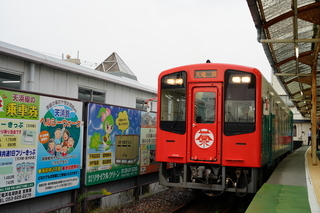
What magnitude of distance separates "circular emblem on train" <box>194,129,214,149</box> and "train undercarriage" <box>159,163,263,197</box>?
0.43 m

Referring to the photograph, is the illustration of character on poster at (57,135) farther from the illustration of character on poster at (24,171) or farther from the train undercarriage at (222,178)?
the train undercarriage at (222,178)

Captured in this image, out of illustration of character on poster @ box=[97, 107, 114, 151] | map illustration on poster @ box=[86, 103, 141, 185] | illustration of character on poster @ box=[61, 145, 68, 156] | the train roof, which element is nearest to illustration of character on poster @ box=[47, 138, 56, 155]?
illustration of character on poster @ box=[61, 145, 68, 156]

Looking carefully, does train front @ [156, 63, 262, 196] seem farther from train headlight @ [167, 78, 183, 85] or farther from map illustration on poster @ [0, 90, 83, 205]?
map illustration on poster @ [0, 90, 83, 205]

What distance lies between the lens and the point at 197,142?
7.50 meters

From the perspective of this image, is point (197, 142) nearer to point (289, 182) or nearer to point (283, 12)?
point (289, 182)

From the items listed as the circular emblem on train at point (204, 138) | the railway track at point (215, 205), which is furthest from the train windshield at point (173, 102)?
the railway track at point (215, 205)

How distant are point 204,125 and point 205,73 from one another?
112cm

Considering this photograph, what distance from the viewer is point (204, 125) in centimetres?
749

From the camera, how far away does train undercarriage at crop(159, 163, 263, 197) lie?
720 cm

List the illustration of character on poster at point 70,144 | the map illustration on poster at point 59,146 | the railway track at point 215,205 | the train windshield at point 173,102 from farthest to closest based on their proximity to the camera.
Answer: the railway track at point 215,205 < the train windshield at point 173,102 < the illustration of character on poster at point 70,144 < the map illustration on poster at point 59,146

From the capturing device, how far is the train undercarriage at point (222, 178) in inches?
284

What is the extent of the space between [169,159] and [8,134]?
351 centimetres

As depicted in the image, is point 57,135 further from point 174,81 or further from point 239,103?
point 239,103

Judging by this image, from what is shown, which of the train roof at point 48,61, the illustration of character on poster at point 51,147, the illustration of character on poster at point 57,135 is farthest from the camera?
the train roof at point 48,61
